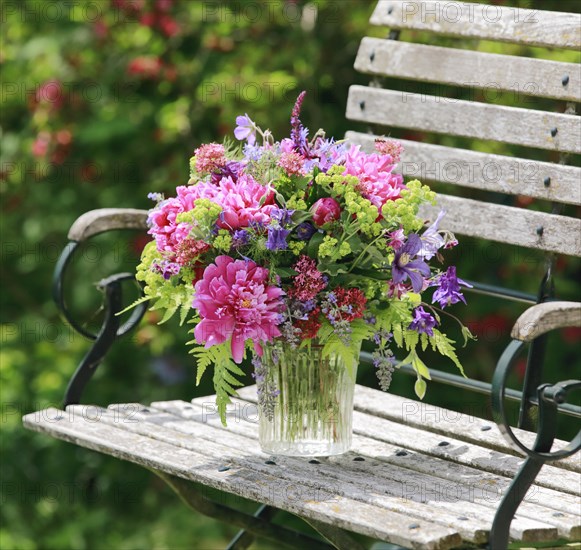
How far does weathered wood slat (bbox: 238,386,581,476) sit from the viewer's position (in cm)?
224

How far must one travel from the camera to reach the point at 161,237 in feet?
6.59

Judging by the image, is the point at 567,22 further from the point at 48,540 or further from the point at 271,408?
the point at 48,540

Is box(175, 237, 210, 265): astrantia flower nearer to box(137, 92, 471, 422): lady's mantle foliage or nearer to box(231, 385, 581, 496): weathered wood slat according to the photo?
box(137, 92, 471, 422): lady's mantle foliage

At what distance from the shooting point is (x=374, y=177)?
2010 mm

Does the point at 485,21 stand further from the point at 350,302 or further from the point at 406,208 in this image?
the point at 350,302

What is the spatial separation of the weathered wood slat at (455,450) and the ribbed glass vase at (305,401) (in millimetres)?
→ 171

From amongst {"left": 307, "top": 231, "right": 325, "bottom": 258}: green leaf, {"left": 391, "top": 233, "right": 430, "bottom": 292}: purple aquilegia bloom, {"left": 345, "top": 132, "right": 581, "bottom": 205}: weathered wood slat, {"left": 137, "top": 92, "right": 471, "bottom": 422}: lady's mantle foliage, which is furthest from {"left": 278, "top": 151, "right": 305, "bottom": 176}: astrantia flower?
{"left": 345, "top": 132, "right": 581, "bottom": 205}: weathered wood slat

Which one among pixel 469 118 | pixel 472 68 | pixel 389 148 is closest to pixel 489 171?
pixel 469 118

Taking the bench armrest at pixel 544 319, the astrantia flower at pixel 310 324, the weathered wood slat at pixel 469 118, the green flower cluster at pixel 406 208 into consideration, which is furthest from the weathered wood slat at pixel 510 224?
the bench armrest at pixel 544 319

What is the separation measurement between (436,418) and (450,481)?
35 centimetres

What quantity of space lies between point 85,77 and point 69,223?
1.68ft

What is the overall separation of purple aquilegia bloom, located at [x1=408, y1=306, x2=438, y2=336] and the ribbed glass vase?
124 mm

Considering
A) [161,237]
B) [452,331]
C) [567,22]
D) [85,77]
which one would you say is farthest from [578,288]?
[161,237]

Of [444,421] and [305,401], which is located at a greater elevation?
[305,401]
